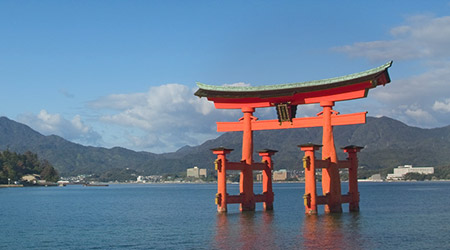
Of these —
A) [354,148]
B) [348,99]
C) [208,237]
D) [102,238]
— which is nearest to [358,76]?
[348,99]

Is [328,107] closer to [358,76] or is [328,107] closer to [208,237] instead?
[358,76]

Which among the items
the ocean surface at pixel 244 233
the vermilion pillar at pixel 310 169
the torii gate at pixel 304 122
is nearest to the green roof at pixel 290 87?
the torii gate at pixel 304 122

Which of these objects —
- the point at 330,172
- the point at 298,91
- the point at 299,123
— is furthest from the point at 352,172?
the point at 298,91

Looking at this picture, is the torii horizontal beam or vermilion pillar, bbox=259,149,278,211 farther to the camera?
vermilion pillar, bbox=259,149,278,211

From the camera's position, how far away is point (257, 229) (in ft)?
123

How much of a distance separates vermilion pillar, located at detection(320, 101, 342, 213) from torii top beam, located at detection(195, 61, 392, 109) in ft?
4.50

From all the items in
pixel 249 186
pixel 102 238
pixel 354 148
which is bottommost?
pixel 102 238

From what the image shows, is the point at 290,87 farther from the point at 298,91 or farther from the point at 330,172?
the point at 330,172

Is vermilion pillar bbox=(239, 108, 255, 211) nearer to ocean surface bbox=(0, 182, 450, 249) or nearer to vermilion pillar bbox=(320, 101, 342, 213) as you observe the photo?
ocean surface bbox=(0, 182, 450, 249)

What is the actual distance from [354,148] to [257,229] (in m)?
13.5

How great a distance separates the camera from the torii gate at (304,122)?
42281mm

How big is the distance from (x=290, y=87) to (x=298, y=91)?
754 millimetres

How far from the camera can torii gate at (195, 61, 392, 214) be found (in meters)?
42.3

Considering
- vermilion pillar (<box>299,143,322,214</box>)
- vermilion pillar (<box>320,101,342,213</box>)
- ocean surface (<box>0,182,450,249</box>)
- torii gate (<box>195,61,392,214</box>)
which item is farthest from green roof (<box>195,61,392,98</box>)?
ocean surface (<box>0,182,450,249</box>)
